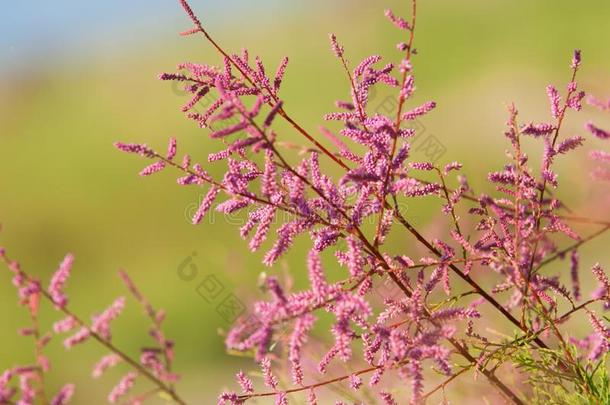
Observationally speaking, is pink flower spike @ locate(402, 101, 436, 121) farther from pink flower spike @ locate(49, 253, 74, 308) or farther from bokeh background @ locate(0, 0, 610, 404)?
bokeh background @ locate(0, 0, 610, 404)

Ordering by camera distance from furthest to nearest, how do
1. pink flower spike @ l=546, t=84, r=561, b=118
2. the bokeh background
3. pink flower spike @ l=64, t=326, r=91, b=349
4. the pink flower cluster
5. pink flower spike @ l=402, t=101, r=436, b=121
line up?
the bokeh background, pink flower spike @ l=546, t=84, r=561, b=118, pink flower spike @ l=402, t=101, r=436, b=121, pink flower spike @ l=64, t=326, r=91, b=349, the pink flower cluster

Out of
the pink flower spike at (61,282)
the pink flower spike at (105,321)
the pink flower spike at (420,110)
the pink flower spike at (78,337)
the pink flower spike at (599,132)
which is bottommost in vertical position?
the pink flower spike at (599,132)

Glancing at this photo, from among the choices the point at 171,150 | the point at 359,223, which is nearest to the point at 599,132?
the point at 359,223

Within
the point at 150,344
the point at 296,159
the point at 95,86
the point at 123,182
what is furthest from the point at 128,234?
the point at 95,86

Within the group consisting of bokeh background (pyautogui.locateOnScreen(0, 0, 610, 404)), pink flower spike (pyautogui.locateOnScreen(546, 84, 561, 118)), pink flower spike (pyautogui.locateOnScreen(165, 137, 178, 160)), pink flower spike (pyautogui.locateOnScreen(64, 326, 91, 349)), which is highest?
bokeh background (pyautogui.locateOnScreen(0, 0, 610, 404))

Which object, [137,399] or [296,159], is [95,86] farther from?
[137,399]

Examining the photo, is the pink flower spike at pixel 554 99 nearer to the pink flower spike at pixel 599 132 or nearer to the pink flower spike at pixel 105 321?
the pink flower spike at pixel 599 132

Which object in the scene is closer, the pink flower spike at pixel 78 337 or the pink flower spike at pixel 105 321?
the pink flower spike at pixel 78 337

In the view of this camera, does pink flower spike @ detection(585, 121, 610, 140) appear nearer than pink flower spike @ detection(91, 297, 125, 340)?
Yes

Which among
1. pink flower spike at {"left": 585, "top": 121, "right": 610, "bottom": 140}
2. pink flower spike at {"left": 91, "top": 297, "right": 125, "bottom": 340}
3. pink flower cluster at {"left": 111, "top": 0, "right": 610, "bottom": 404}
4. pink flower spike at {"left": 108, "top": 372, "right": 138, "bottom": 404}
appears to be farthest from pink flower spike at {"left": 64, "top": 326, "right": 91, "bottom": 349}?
pink flower spike at {"left": 585, "top": 121, "right": 610, "bottom": 140}

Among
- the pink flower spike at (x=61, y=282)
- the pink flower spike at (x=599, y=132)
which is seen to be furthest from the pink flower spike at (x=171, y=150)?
the pink flower spike at (x=599, y=132)

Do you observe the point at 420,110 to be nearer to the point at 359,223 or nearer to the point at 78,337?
the point at 359,223
